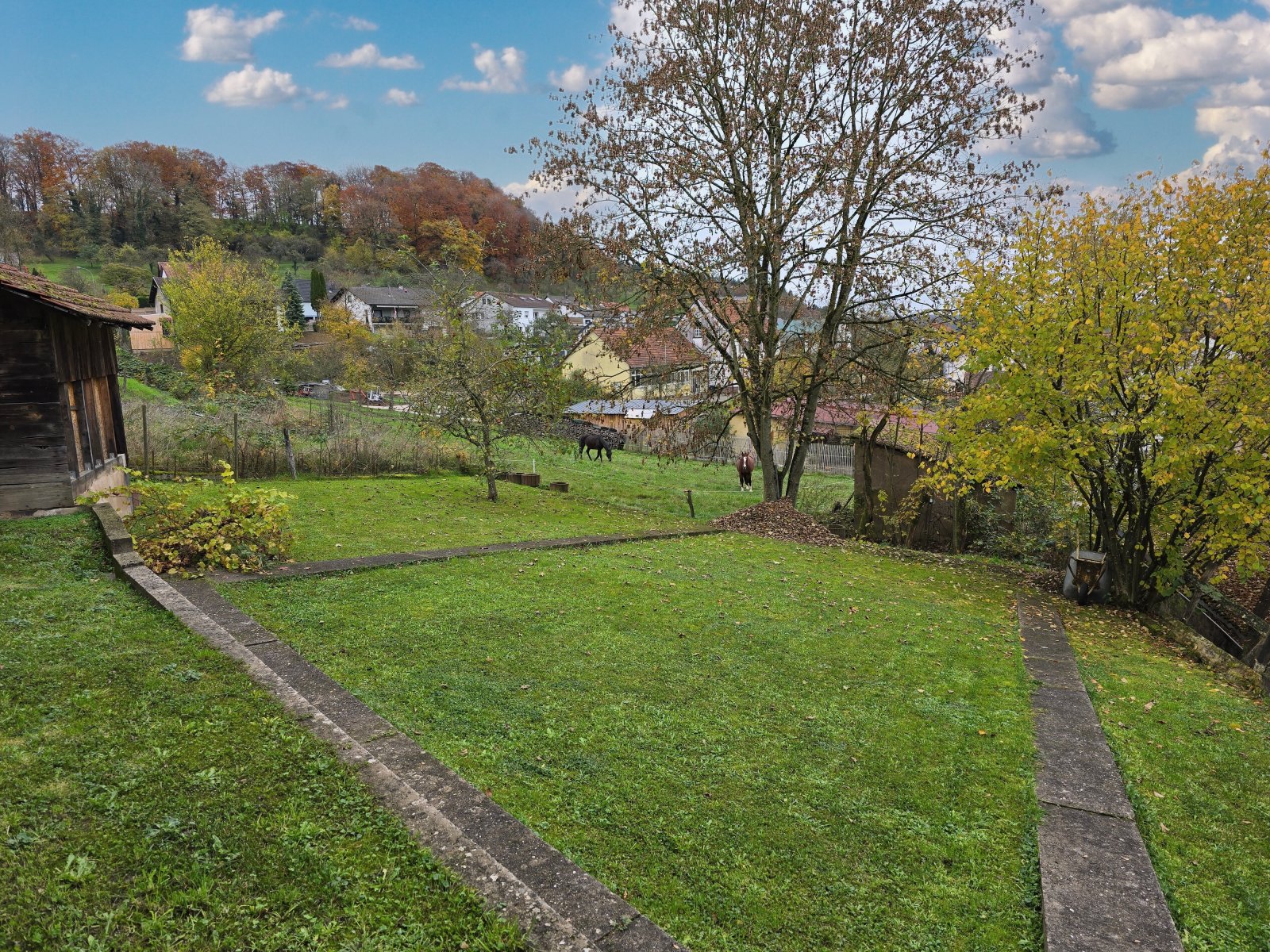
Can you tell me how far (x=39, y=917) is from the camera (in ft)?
8.56

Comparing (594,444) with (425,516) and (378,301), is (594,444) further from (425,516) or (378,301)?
(378,301)

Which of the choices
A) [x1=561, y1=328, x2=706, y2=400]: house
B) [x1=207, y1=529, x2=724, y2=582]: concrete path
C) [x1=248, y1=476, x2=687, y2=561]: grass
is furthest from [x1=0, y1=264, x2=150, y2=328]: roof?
[x1=561, y1=328, x2=706, y2=400]: house

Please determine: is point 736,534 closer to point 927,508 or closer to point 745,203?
point 927,508

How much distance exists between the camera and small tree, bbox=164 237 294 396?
90.7 feet

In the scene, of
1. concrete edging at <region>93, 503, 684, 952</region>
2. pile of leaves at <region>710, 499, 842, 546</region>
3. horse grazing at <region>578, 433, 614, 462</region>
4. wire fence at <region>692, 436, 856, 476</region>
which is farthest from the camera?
wire fence at <region>692, 436, 856, 476</region>

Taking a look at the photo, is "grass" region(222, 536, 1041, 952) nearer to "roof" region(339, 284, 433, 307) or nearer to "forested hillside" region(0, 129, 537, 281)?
"forested hillside" region(0, 129, 537, 281)

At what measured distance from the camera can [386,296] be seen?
209 ft

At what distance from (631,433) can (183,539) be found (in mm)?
9503

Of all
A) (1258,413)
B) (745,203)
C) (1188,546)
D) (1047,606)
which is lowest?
(1047,606)

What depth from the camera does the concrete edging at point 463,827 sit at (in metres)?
2.78

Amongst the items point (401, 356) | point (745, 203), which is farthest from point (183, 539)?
point (401, 356)

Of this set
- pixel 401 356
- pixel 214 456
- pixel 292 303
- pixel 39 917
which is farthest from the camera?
pixel 292 303

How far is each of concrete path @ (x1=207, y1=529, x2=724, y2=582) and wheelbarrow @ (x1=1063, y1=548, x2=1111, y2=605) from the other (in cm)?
612

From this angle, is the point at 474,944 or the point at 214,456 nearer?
the point at 474,944
